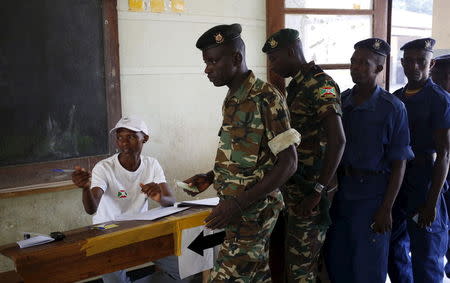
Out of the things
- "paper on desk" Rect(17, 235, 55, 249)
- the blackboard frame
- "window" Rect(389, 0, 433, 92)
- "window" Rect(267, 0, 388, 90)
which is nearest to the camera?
"paper on desk" Rect(17, 235, 55, 249)

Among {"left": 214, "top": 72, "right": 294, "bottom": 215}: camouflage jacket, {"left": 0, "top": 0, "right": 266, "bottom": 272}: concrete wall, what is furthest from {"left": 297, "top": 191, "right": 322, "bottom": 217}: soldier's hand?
{"left": 0, "top": 0, "right": 266, "bottom": 272}: concrete wall

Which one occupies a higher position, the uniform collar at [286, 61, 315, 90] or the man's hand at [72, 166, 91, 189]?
the uniform collar at [286, 61, 315, 90]

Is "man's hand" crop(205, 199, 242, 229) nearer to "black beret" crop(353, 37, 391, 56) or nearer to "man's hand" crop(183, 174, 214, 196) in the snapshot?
"man's hand" crop(183, 174, 214, 196)

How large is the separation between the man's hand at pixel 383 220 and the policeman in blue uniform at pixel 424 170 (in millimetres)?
363

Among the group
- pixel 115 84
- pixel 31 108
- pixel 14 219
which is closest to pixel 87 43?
pixel 115 84

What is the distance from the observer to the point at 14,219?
2992mm

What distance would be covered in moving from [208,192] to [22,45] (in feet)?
6.12

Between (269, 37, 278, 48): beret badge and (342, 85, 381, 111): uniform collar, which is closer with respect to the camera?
(269, 37, 278, 48): beret badge

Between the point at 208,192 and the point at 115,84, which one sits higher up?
the point at 115,84

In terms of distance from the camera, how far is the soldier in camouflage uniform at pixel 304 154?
7.38ft

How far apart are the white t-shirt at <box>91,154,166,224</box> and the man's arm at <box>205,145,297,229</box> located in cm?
109

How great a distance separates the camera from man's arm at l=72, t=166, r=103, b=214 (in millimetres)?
2248

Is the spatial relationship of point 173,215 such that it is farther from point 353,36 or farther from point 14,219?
point 353,36

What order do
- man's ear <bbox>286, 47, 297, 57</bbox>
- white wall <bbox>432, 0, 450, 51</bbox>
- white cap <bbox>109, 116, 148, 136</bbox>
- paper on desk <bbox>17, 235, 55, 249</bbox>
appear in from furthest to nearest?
white wall <bbox>432, 0, 450, 51</bbox> < white cap <bbox>109, 116, 148, 136</bbox> < man's ear <bbox>286, 47, 297, 57</bbox> < paper on desk <bbox>17, 235, 55, 249</bbox>
